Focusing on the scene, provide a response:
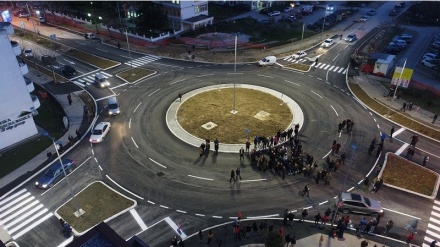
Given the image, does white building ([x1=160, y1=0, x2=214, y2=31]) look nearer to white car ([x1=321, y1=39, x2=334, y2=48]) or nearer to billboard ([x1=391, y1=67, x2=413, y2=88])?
white car ([x1=321, y1=39, x2=334, y2=48])

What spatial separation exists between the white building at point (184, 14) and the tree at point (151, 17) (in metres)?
3.94

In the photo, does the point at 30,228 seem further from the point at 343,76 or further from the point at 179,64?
the point at 343,76

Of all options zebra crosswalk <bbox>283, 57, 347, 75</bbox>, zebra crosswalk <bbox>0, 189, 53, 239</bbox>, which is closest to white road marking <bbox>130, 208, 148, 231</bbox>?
zebra crosswalk <bbox>0, 189, 53, 239</bbox>

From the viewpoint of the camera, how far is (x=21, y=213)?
96.5 ft

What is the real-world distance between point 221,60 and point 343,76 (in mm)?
22017

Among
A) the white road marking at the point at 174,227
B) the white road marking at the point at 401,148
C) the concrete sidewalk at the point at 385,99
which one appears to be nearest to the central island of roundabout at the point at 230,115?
the white road marking at the point at 401,148

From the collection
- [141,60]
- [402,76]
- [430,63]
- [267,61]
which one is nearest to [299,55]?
[267,61]

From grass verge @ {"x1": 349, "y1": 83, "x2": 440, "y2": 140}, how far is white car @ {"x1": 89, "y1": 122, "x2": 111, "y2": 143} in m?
35.7

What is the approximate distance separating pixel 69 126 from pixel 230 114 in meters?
21.1

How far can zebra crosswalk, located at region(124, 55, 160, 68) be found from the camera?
197ft

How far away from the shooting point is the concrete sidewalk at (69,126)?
1337 inches

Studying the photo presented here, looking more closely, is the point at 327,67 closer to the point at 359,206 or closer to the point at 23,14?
the point at 359,206

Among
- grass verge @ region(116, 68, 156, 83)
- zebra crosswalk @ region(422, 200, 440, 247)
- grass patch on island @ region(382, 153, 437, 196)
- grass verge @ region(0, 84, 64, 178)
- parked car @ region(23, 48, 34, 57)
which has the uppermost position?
parked car @ region(23, 48, 34, 57)

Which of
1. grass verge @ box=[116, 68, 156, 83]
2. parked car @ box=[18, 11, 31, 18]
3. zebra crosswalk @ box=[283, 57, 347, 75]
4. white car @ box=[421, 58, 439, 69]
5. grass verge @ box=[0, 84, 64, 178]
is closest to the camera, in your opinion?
grass verge @ box=[0, 84, 64, 178]
